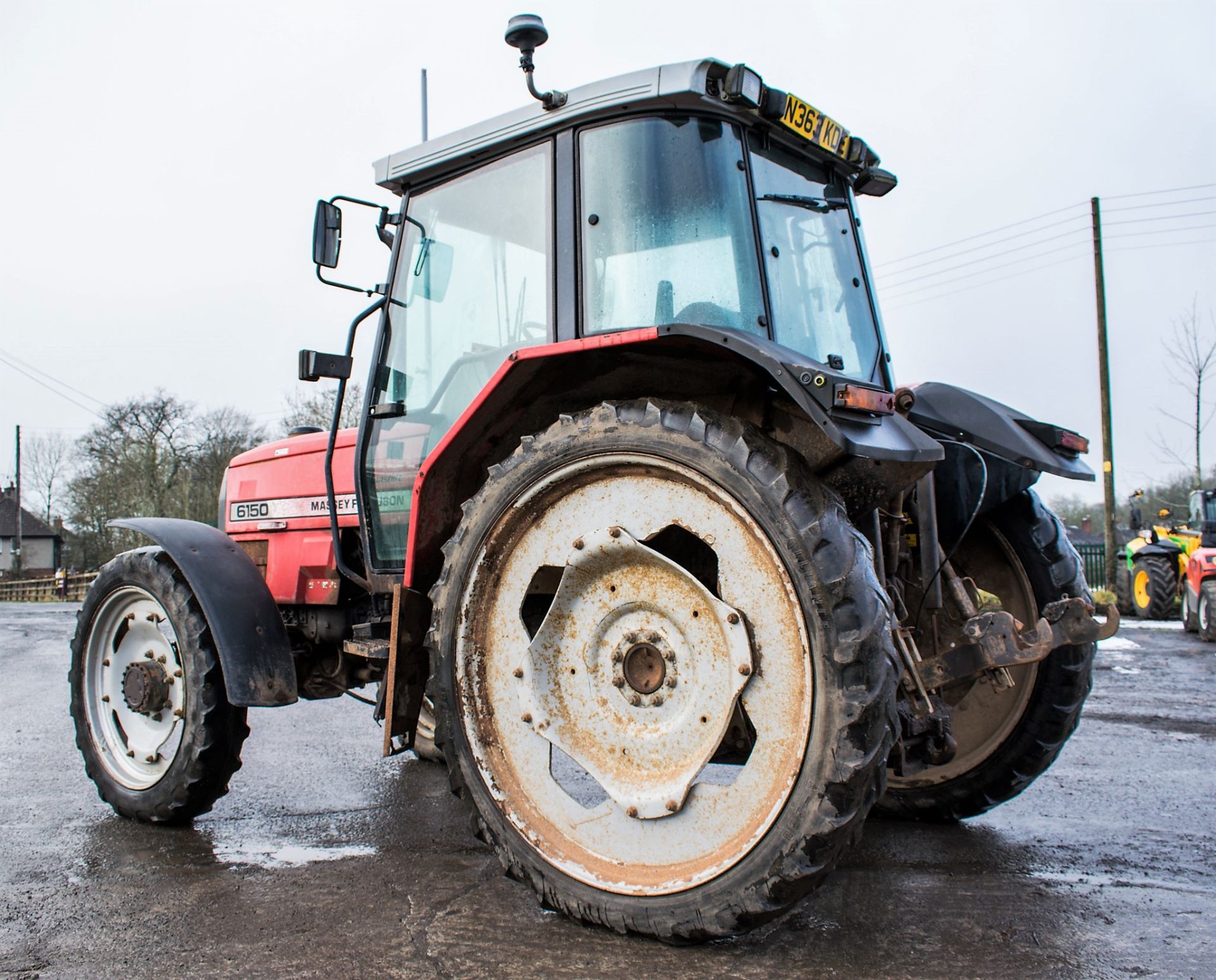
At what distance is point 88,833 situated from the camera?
3.87 m

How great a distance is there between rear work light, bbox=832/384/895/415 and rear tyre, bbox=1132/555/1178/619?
49.5 ft

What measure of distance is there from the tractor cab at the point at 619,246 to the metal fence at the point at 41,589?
118 ft

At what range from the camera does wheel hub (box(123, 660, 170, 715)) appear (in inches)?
161

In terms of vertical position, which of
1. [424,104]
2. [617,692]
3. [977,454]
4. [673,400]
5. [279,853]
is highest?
[424,104]

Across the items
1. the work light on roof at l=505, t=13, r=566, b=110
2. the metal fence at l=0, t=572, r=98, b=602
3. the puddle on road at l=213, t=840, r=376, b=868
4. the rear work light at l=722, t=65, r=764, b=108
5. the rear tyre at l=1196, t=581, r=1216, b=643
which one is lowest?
the metal fence at l=0, t=572, r=98, b=602

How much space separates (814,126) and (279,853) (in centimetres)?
318

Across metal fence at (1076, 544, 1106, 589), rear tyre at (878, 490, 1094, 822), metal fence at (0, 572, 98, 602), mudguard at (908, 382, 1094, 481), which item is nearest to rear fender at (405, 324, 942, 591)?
mudguard at (908, 382, 1094, 481)

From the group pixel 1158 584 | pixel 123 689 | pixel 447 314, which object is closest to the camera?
pixel 447 314

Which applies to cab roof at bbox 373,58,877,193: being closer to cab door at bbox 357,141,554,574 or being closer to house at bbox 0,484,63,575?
cab door at bbox 357,141,554,574

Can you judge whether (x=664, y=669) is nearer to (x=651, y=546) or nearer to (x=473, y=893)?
(x=651, y=546)

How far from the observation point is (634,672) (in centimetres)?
272

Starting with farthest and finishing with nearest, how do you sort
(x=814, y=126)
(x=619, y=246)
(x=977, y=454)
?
(x=977, y=454) → (x=814, y=126) → (x=619, y=246)

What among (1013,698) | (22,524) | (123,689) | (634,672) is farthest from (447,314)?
(22,524)

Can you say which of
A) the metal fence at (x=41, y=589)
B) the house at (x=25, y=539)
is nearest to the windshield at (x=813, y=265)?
the metal fence at (x=41, y=589)
